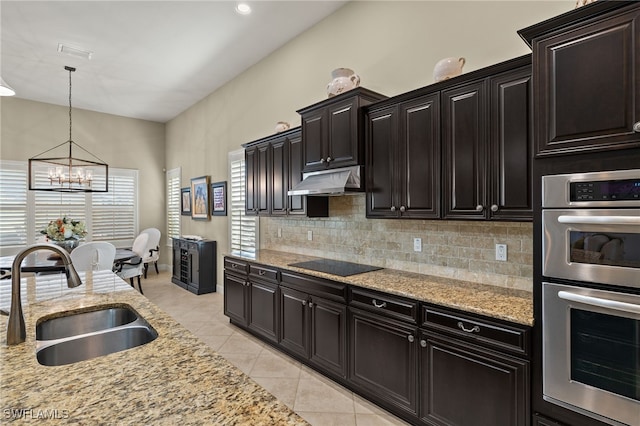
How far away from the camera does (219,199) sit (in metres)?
5.77

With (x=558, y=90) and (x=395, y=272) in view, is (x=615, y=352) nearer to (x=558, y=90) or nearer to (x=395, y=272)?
(x=558, y=90)

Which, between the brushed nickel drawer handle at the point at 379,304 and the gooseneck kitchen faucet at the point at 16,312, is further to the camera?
the brushed nickel drawer handle at the point at 379,304

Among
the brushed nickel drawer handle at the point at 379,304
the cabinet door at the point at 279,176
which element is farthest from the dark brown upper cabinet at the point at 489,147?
the cabinet door at the point at 279,176

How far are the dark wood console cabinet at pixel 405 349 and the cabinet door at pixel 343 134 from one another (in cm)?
109

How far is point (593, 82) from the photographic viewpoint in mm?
1466

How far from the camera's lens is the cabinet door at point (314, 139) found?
3131mm

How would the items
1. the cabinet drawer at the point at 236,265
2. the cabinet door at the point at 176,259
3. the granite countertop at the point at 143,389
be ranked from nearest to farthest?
the granite countertop at the point at 143,389 → the cabinet drawer at the point at 236,265 → the cabinet door at the point at 176,259

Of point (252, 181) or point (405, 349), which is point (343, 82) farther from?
→ point (405, 349)

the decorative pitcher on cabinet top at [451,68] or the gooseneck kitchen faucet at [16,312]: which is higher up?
the decorative pitcher on cabinet top at [451,68]

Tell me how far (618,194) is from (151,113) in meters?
7.92

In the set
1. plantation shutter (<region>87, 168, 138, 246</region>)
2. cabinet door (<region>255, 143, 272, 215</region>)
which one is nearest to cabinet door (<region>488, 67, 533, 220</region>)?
cabinet door (<region>255, 143, 272, 215</region>)

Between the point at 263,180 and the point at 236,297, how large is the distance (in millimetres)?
1497

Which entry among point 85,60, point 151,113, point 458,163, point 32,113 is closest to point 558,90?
point 458,163

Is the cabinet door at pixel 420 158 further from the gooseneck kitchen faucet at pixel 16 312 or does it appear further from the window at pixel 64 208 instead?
the window at pixel 64 208
